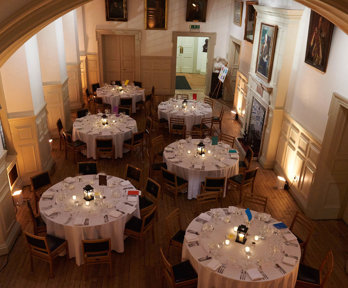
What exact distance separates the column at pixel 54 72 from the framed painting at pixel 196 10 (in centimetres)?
610

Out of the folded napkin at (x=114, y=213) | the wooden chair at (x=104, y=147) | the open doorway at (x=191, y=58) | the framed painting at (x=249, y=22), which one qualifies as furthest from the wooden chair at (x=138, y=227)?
the open doorway at (x=191, y=58)

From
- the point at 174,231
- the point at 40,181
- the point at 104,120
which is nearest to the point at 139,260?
the point at 174,231

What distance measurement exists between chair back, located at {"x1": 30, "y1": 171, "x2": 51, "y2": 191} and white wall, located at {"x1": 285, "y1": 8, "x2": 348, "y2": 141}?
5931 millimetres

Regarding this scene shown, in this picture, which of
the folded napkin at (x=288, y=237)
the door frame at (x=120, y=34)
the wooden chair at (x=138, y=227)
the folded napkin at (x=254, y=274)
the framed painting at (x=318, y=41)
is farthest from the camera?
the door frame at (x=120, y=34)

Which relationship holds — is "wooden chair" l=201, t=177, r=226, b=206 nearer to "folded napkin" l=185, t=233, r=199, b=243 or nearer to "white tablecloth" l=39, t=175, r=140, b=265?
"white tablecloth" l=39, t=175, r=140, b=265

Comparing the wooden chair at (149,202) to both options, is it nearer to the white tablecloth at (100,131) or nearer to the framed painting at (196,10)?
the white tablecloth at (100,131)

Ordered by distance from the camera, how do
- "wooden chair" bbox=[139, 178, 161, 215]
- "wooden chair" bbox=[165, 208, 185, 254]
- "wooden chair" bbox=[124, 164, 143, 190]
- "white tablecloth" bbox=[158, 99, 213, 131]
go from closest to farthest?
1. "wooden chair" bbox=[165, 208, 185, 254]
2. "wooden chair" bbox=[139, 178, 161, 215]
3. "wooden chair" bbox=[124, 164, 143, 190]
4. "white tablecloth" bbox=[158, 99, 213, 131]

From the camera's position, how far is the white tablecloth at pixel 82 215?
586 centimetres

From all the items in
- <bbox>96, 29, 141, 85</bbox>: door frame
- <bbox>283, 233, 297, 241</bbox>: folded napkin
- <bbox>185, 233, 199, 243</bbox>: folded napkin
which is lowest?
<bbox>185, 233, 199, 243</bbox>: folded napkin

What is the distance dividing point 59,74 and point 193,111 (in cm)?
448

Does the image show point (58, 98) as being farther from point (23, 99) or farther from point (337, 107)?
point (337, 107)

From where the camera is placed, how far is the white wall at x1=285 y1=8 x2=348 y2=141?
253 inches

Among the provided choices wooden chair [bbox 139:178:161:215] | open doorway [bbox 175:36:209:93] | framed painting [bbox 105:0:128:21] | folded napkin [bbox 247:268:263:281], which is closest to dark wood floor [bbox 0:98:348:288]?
wooden chair [bbox 139:178:161:215]

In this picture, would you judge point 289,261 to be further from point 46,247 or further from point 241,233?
point 46,247
